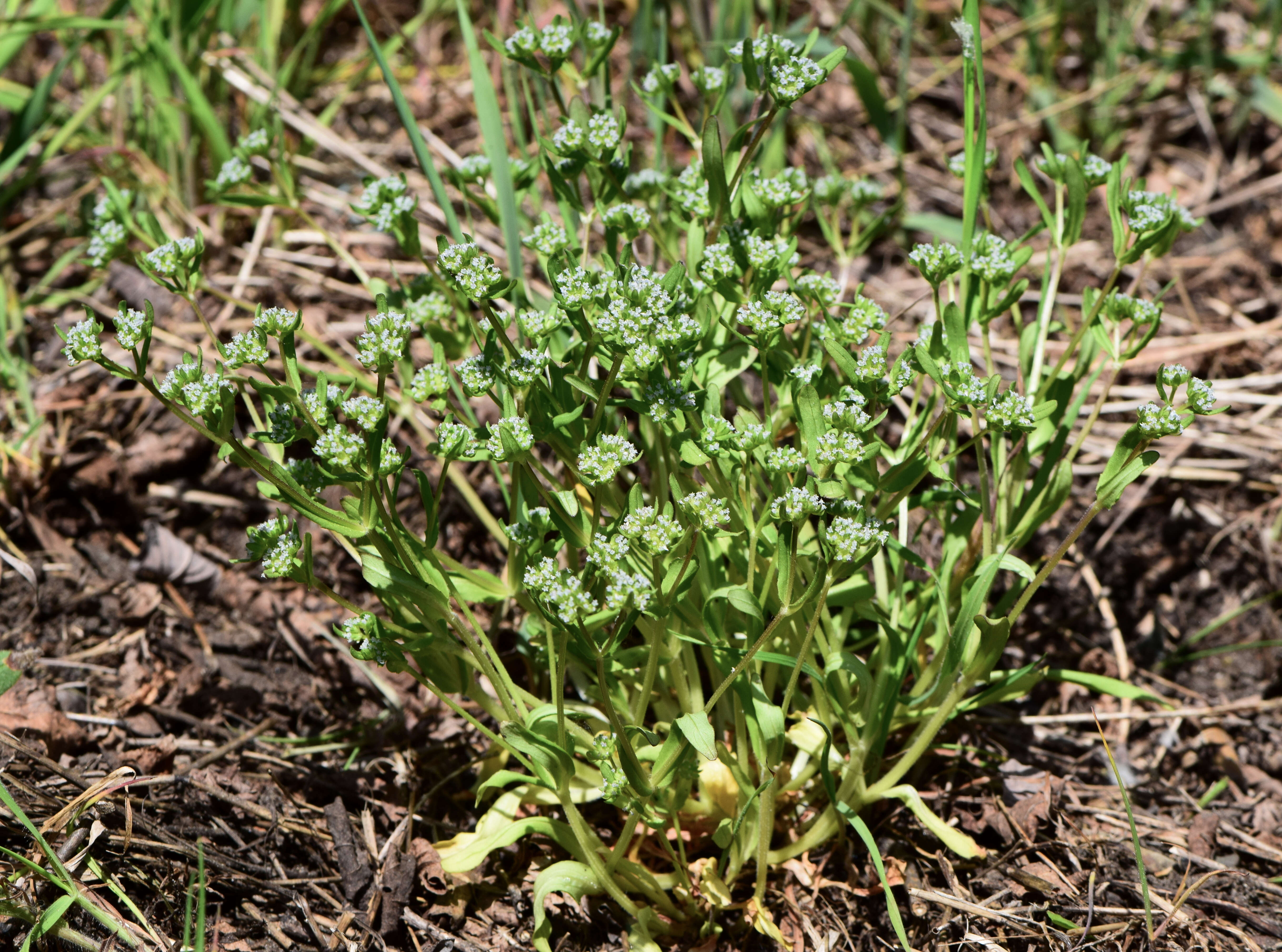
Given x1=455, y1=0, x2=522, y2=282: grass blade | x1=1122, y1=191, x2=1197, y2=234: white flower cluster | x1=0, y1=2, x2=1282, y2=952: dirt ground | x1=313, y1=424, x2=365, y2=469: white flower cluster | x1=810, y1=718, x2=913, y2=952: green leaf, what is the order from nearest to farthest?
x1=313, y1=424, x2=365, y2=469: white flower cluster → x1=810, y1=718, x2=913, y2=952: green leaf → x1=1122, y1=191, x2=1197, y2=234: white flower cluster → x1=0, y1=2, x2=1282, y2=952: dirt ground → x1=455, y1=0, x2=522, y2=282: grass blade

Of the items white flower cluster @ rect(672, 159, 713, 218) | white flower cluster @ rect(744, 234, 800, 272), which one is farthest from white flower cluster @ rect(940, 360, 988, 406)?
white flower cluster @ rect(672, 159, 713, 218)

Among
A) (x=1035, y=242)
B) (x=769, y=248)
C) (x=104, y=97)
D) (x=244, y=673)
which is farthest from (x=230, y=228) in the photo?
(x=1035, y=242)

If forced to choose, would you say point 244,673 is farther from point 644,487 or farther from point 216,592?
point 644,487

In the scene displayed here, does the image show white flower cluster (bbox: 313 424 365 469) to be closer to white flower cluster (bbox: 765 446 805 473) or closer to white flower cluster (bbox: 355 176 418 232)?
white flower cluster (bbox: 765 446 805 473)

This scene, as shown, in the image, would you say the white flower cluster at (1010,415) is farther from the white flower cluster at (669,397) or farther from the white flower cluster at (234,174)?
the white flower cluster at (234,174)

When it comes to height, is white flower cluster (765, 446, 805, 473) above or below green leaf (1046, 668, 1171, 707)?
above

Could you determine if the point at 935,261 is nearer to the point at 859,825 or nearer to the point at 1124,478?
the point at 1124,478

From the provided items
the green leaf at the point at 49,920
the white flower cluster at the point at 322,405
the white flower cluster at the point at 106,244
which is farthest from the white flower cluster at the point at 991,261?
the green leaf at the point at 49,920
